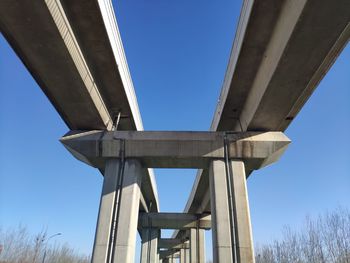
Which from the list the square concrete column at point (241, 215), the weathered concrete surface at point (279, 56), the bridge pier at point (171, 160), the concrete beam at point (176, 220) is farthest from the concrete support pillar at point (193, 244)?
the weathered concrete surface at point (279, 56)

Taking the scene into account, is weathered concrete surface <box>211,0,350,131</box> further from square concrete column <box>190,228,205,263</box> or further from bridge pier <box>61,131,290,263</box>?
square concrete column <box>190,228,205,263</box>

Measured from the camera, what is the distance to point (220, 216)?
9.94 metres

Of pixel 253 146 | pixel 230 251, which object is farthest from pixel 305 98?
pixel 230 251

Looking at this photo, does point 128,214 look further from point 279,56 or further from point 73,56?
point 279,56

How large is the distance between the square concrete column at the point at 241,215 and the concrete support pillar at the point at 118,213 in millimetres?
3692

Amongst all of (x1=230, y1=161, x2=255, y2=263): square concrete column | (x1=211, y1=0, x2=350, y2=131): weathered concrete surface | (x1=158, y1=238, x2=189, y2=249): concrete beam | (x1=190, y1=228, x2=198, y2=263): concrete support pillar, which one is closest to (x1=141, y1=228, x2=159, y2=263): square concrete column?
(x1=190, y1=228, x2=198, y2=263): concrete support pillar

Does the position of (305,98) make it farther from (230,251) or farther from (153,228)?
(153,228)

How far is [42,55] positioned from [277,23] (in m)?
6.17

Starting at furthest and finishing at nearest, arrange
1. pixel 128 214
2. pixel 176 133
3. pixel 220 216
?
pixel 176 133 < pixel 128 214 < pixel 220 216

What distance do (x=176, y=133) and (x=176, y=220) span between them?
15.0 metres

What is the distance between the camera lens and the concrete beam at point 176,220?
23.6m

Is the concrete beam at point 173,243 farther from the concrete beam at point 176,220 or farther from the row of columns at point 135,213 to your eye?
the row of columns at point 135,213

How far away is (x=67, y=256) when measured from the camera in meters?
58.0

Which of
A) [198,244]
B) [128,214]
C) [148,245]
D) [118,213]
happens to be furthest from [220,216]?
[148,245]
